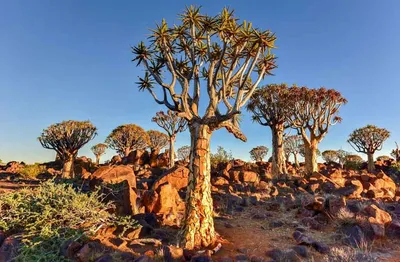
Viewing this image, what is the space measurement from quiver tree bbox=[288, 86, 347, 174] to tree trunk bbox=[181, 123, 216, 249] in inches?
564

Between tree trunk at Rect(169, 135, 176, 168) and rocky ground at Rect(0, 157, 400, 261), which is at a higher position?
tree trunk at Rect(169, 135, 176, 168)

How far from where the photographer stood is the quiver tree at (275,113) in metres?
20.2

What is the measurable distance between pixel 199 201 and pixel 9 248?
13.8 feet

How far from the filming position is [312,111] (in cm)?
2047

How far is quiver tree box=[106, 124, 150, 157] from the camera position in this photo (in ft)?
123

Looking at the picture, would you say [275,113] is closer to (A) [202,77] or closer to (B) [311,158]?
(B) [311,158]

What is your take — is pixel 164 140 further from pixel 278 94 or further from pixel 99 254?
pixel 99 254

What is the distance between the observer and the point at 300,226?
28.6 feet

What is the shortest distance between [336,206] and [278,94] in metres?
12.5

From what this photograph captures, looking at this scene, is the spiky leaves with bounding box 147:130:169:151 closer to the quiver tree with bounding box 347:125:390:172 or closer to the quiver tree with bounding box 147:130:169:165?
the quiver tree with bounding box 147:130:169:165

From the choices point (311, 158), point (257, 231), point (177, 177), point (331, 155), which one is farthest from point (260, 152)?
point (257, 231)

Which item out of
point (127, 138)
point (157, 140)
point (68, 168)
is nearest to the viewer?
point (68, 168)

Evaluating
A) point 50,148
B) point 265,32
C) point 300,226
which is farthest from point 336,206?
point 50,148

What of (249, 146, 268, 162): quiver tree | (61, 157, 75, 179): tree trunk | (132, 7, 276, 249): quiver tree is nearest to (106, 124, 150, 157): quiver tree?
(61, 157, 75, 179): tree trunk
